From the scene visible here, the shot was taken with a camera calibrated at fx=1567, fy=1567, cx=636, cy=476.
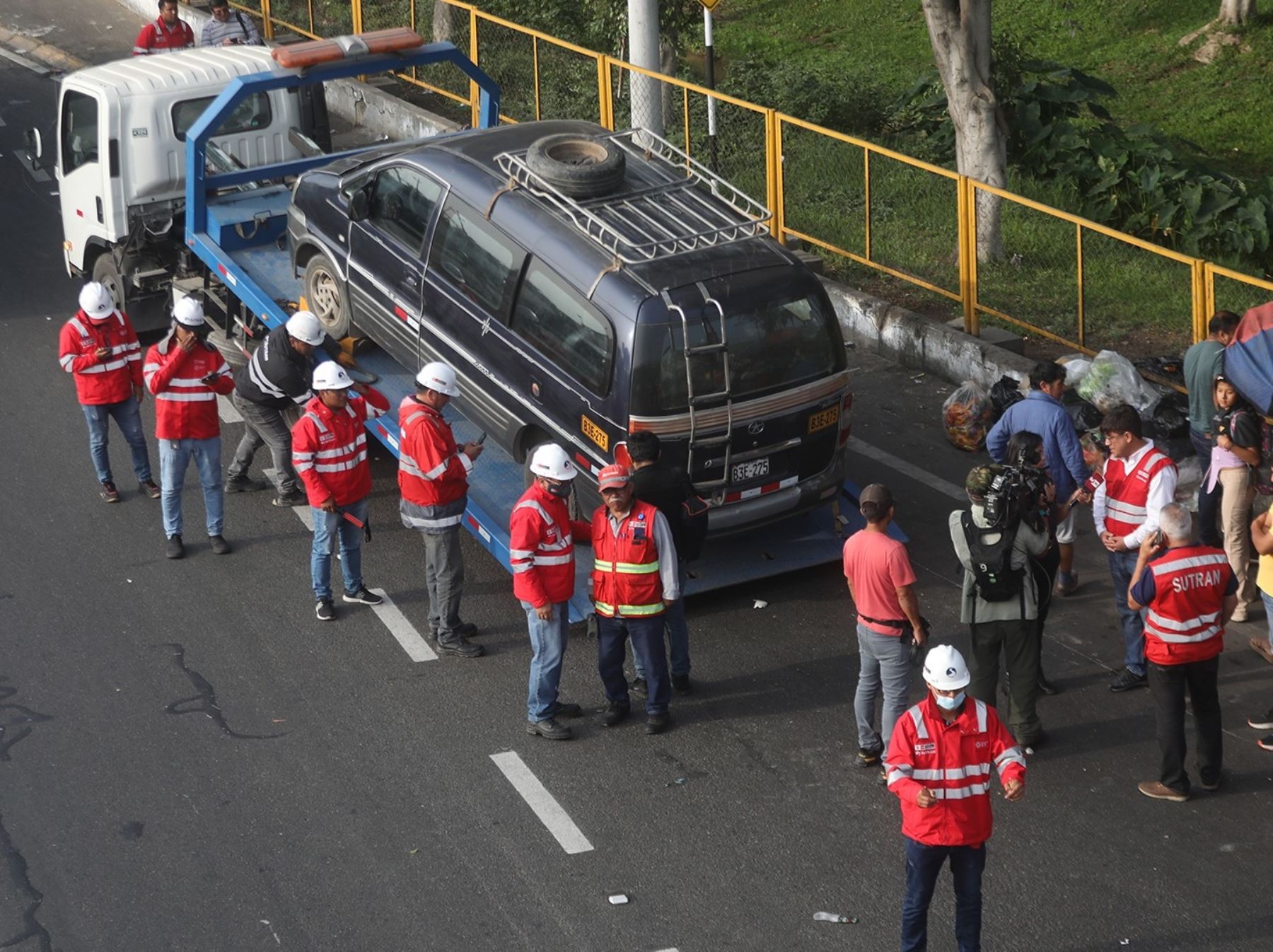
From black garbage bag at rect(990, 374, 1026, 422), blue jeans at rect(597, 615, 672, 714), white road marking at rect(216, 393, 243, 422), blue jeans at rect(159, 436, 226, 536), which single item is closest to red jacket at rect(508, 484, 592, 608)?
blue jeans at rect(597, 615, 672, 714)

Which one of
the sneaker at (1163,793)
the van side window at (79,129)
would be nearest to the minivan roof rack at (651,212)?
the sneaker at (1163,793)

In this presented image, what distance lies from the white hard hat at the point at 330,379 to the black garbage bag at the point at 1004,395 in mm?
4947

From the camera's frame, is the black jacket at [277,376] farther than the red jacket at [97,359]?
No

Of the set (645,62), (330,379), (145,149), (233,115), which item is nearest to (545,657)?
(330,379)

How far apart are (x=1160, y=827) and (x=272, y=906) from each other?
4301mm

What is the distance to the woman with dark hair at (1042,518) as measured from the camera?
26.6 ft

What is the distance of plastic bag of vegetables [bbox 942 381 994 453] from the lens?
11.8 metres

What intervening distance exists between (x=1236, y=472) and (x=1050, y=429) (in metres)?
1.15

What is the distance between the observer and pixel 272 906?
7.25 meters

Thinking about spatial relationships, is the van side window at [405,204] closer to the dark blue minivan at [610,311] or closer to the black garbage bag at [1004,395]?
the dark blue minivan at [610,311]

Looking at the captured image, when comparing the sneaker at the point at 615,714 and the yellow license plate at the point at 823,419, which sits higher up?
the yellow license plate at the point at 823,419

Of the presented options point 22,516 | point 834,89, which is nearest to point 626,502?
point 22,516

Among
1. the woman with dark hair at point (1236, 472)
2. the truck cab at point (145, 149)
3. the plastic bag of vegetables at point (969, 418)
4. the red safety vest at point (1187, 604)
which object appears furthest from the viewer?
the truck cab at point (145, 149)

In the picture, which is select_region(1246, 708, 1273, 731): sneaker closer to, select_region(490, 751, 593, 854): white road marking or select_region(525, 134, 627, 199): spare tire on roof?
select_region(490, 751, 593, 854): white road marking
